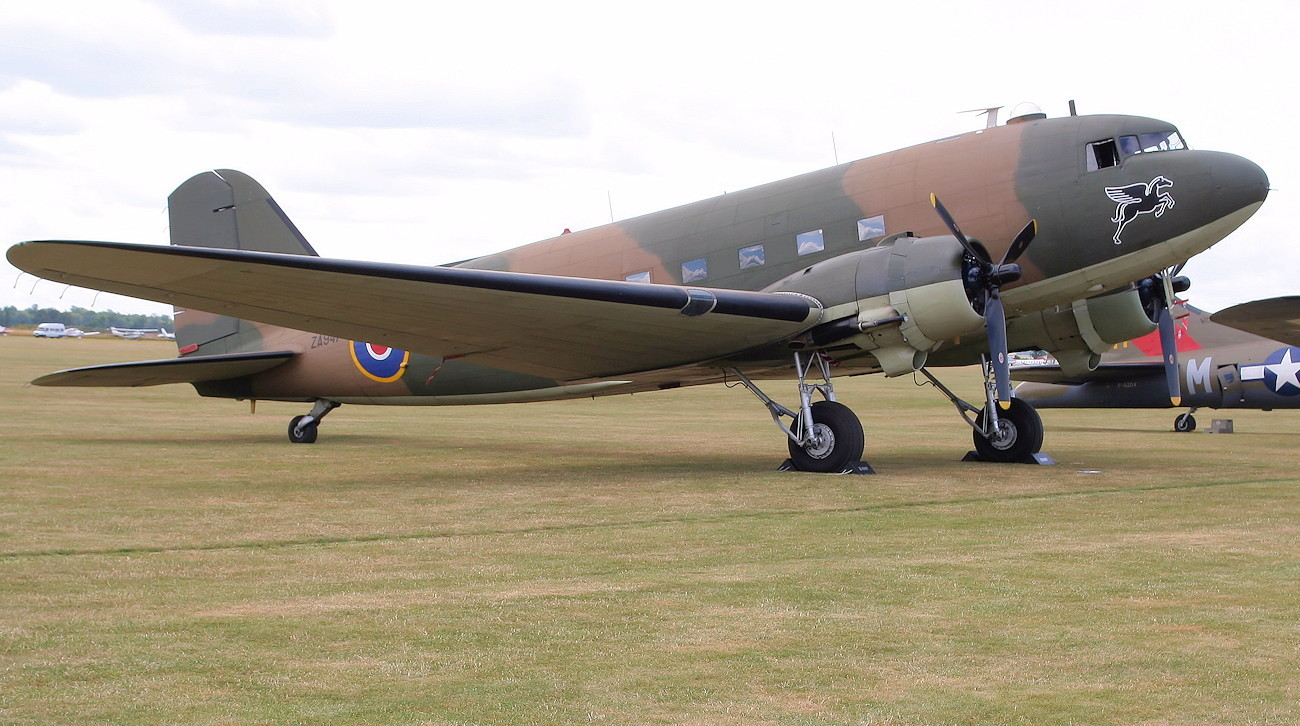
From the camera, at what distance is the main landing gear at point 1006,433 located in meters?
15.3

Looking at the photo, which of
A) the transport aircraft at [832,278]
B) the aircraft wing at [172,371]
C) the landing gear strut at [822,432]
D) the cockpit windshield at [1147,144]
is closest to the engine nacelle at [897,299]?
the transport aircraft at [832,278]

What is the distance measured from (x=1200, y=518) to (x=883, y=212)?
19.4ft

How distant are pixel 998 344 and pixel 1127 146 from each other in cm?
267

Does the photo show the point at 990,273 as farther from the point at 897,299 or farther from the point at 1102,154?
the point at 1102,154

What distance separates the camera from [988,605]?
5.70 metres

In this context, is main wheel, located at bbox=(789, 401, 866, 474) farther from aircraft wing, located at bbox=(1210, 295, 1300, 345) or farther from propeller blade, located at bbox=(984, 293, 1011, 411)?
aircraft wing, located at bbox=(1210, 295, 1300, 345)

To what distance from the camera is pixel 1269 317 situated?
19578mm

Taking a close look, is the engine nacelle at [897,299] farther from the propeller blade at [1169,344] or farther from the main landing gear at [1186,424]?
the main landing gear at [1186,424]

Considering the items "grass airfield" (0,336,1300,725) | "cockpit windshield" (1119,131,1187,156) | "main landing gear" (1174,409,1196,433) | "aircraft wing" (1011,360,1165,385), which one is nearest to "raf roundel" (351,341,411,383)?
"grass airfield" (0,336,1300,725)

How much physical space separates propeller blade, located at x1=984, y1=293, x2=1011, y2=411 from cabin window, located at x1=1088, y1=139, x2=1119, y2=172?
185 cm

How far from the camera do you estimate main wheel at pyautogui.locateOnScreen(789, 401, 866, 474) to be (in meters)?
13.1

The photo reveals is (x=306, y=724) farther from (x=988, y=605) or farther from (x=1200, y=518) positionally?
(x=1200, y=518)

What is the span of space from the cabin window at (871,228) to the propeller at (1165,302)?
13.4 feet

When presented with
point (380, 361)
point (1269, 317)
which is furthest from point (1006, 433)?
point (380, 361)
